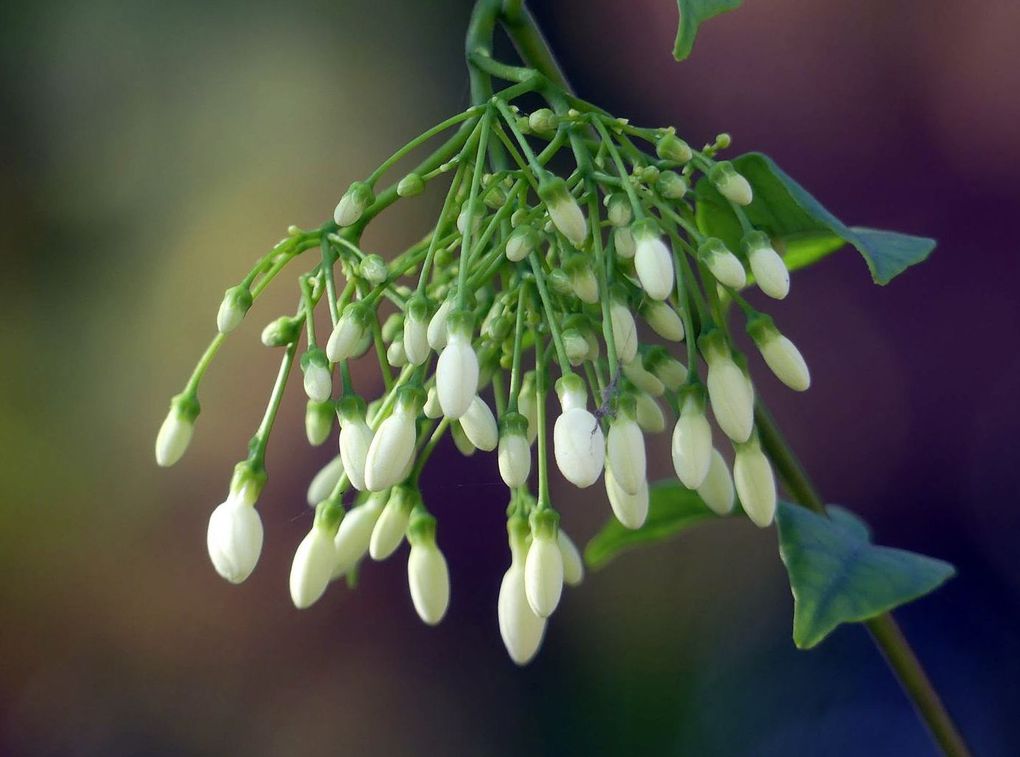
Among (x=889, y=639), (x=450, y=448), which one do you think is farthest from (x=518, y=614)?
(x=450, y=448)

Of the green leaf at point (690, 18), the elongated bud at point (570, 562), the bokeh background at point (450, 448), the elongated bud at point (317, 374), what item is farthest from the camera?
the bokeh background at point (450, 448)

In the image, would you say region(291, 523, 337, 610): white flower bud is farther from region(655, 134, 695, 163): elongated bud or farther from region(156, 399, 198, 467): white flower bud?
region(655, 134, 695, 163): elongated bud

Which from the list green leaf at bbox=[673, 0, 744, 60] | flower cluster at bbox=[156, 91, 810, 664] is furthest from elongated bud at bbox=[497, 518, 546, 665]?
green leaf at bbox=[673, 0, 744, 60]

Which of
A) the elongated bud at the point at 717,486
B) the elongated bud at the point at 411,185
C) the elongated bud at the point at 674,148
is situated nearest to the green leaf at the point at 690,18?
the elongated bud at the point at 674,148

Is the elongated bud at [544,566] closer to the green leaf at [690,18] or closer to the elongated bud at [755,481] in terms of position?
the elongated bud at [755,481]

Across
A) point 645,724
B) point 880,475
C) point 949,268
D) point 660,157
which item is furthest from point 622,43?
point 660,157

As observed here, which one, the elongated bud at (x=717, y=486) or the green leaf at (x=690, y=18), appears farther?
the elongated bud at (x=717, y=486)

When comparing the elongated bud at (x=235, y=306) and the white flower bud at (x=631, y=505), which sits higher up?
the elongated bud at (x=235, y=306)
